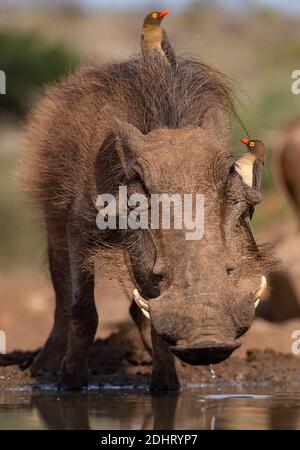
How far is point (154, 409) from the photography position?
19.8 feet

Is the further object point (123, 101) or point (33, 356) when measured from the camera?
point (33, 356)

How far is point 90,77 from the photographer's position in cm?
735

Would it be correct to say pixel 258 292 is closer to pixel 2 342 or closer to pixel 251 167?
pixel 251 167

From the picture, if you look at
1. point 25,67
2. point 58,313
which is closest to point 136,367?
point 58,313

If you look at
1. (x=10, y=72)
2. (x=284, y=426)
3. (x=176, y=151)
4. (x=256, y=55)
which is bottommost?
(x=284, y=426)

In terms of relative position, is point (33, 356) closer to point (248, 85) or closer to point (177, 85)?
point (177, 85)

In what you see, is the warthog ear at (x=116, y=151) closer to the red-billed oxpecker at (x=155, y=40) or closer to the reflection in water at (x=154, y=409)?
the red-billed oxpecker at (x=155, y=40)

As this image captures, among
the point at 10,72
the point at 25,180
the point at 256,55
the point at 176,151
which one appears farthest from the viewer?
the point at 256,55

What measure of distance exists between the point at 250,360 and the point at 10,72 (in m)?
18.4

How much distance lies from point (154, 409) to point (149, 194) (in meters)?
1.08

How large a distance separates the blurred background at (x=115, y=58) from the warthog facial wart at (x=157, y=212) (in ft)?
3.30

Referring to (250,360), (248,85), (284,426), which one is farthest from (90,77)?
(248,85)

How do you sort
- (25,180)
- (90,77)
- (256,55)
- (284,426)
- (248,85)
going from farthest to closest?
1. (256,55)
2. (248,85)
3. (25,180)
4. (90,77)
5. (284,426)

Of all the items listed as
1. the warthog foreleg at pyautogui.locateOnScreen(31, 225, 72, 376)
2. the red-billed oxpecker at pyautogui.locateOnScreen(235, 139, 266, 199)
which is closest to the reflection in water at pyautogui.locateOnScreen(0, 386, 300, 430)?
the warthog foreleg at pyautogui.locateOnScreen(31, 225, 72, 376)
